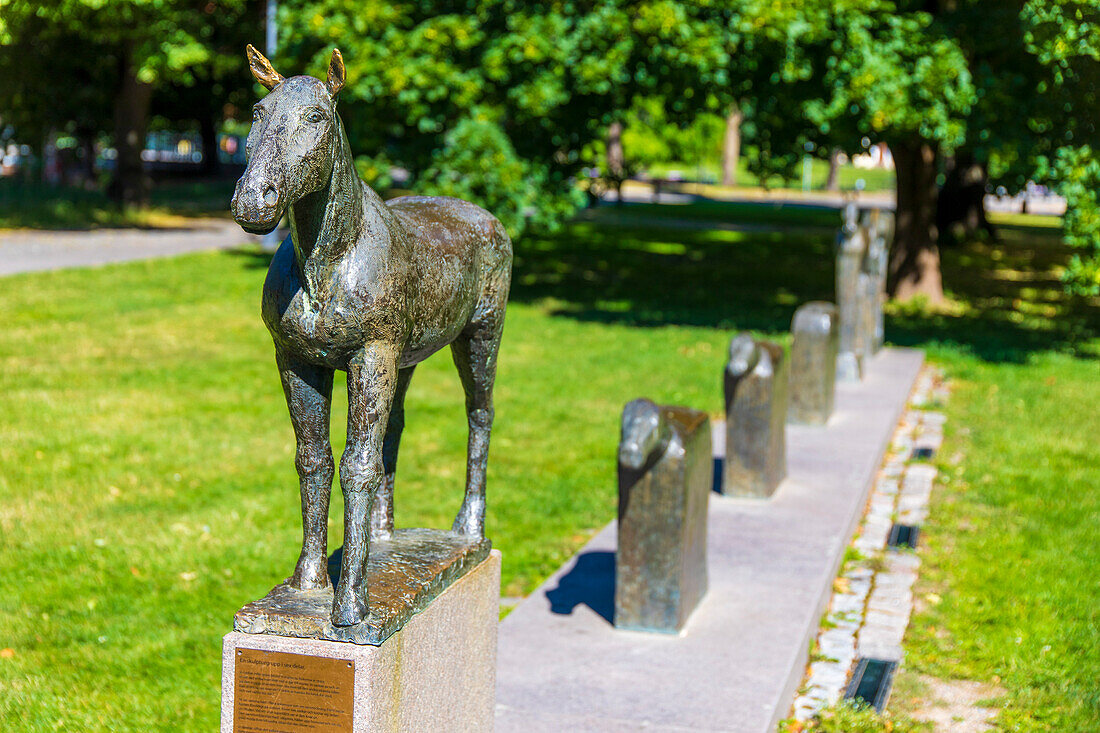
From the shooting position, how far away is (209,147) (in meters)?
45.6

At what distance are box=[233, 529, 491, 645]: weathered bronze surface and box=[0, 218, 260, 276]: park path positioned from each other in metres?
16.4

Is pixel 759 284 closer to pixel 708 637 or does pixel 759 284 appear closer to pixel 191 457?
pixel 191 457

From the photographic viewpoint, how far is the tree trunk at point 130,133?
92.3ft

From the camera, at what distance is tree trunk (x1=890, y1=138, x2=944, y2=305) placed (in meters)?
19.2

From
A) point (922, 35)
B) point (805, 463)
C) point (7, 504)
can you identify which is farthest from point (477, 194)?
point (7, 504)

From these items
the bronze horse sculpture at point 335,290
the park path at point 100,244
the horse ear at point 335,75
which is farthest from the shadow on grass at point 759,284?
the horse ear at point 335,75

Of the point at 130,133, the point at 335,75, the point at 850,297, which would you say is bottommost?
the point at 850,297

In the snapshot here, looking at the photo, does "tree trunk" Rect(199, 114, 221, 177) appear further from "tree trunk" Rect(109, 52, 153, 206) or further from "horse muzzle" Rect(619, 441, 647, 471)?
"horse muzzle" Rect(619, 441, 647, 471)

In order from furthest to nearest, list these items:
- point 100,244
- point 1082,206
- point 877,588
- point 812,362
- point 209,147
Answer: point 209,147
point 100,244
point 1082,206
point 812,362
point 877,588

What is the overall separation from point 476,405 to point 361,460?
3.36 ft

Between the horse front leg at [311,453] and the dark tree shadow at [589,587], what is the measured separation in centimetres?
279

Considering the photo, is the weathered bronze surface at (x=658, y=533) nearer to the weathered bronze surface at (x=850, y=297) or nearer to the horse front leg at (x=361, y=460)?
the horse front leg at (x=361, y=460)

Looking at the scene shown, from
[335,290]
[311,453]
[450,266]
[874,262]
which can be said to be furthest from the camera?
[874,262]

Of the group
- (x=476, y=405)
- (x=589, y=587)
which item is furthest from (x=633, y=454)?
(x=476, y=405)
